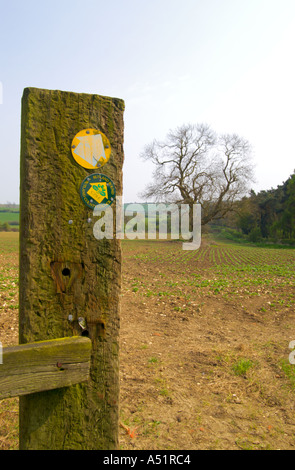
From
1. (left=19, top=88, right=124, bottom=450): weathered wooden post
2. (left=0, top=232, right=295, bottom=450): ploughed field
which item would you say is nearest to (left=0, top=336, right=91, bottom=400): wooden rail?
(left=19, top=88, right=124, bottom=450): weathered wooden post

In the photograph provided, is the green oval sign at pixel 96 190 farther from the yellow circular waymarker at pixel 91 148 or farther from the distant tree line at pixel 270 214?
the distant tree line at pixel 270 214

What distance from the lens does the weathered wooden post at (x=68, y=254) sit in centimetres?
154

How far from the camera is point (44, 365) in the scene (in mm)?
1435

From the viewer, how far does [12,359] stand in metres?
1.37

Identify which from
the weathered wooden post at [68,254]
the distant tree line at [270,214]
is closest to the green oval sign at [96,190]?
the weathered wooden post at [68,254]

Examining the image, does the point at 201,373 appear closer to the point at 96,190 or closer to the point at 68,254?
the point at 68,254

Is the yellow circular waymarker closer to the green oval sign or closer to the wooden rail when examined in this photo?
the green oval sign

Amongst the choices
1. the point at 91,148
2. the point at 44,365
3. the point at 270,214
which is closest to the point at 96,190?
the point at 91,148

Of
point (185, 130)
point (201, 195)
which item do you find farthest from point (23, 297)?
point (185, 130)

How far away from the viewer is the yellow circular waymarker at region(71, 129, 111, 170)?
5.20ft
